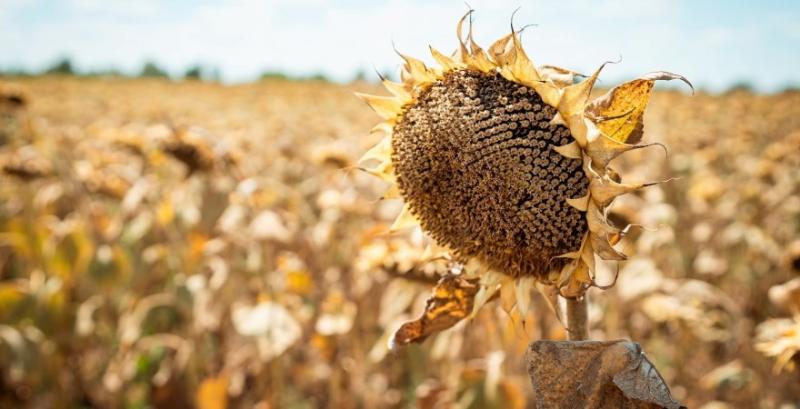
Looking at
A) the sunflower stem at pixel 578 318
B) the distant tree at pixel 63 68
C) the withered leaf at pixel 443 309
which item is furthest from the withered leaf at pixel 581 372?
the distant tree at pixel 63 68

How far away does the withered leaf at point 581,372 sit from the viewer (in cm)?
86

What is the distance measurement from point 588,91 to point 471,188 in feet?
0.75

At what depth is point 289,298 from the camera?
3.02 m

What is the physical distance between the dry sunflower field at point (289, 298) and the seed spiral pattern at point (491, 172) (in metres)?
0.59

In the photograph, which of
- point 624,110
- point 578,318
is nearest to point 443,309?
point 578,318

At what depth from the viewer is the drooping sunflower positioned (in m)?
0.86

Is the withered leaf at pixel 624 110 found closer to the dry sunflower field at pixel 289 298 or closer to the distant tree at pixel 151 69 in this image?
the dry sunflower field at pixel 289 298

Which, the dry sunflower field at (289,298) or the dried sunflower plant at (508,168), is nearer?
the dried sunflower plant at (508,168)

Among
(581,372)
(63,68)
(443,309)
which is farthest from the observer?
(63,68)

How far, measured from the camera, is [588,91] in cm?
83

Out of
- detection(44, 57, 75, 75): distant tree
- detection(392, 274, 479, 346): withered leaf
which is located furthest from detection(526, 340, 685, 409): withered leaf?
detection(44, 57, 75, 75): distant tree

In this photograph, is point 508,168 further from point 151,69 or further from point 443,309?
point 151,69

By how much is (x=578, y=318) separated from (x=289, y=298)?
2230 millimetres

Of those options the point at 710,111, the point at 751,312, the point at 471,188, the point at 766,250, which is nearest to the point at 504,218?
the point at 471,188
